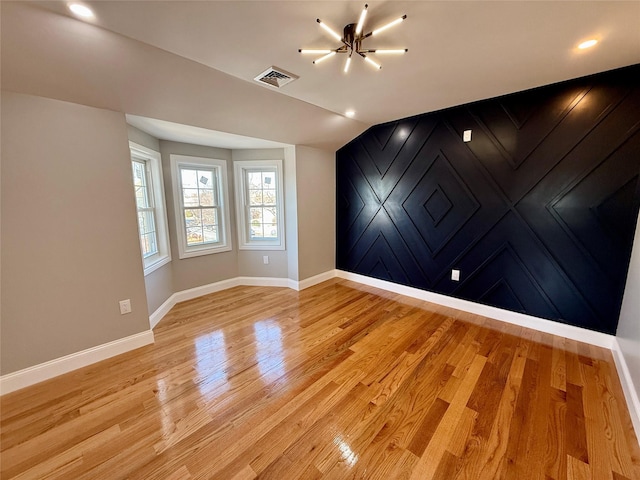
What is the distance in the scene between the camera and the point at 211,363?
2.16 m

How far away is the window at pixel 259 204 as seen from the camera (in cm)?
386

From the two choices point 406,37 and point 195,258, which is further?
point 195,258

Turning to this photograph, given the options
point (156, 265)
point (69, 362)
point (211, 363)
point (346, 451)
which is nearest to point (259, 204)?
point (156, 265)

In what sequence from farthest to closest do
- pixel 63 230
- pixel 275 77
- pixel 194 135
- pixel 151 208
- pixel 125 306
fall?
pixel 151 208
pixel 194 135
pixel 125 306
pixel 275 77
pixel 63 230

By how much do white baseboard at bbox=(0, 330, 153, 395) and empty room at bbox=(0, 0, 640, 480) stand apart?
0.02m

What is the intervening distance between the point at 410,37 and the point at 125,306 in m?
3.13

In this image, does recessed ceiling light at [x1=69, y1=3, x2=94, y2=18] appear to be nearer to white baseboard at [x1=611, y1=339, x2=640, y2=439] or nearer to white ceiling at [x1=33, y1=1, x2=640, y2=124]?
white ceiling at [x1=33, y1=1, x2=640, y2=124]

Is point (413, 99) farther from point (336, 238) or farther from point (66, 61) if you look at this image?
point (66, 61)

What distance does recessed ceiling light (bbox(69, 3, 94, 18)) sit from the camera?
4.31ft

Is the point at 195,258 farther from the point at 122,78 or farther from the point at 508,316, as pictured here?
the point at 508,316

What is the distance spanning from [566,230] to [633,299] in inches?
29.1

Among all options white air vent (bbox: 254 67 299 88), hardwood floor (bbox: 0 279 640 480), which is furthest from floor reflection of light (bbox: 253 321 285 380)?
Answer: white air vent (bbox: 254 67 299 88)

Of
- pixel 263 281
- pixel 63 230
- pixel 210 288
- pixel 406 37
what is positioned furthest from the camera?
pixel 263 281

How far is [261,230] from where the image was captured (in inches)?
162
